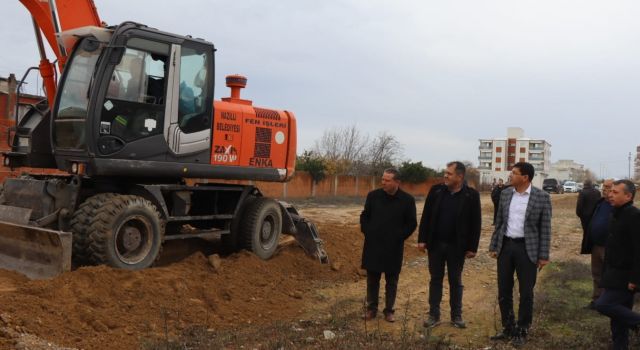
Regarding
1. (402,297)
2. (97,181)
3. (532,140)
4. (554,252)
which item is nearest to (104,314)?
(97,181)

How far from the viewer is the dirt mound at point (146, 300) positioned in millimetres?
5562

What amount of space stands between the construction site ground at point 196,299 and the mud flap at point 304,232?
18cm

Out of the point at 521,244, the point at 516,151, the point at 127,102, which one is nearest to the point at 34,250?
the point at 127,102

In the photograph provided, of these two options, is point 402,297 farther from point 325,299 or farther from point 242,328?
point 242,328

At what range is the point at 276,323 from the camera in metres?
6.67

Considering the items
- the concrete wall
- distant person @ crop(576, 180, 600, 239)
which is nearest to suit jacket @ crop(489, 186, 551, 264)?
distant person @ crop(576, 180, 600, 239)

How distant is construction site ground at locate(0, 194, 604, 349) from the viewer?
557cm

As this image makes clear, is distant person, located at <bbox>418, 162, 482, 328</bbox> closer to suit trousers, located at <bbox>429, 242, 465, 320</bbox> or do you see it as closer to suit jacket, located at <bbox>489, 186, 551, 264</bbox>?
suit trousers, located at <bbox>429, 242, 465, 320</bbox>

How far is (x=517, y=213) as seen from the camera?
6.26 meters

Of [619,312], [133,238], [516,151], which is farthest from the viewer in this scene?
[516,151]

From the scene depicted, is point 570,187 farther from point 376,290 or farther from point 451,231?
point 376,290

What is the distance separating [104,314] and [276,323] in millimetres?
1817

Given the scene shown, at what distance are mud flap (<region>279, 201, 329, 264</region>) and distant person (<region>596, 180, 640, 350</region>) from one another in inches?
203

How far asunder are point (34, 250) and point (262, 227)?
12.0 feet
